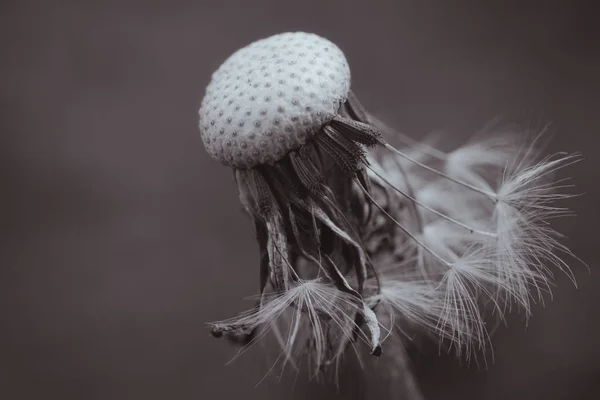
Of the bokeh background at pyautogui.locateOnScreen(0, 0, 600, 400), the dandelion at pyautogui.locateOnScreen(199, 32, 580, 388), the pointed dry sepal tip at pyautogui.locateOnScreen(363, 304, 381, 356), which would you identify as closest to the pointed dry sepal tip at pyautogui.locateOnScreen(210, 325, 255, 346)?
the dandelion at pyautogui.locateOnScreen(199, 32, 580, 388)

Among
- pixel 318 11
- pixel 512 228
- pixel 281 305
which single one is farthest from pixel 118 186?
pixel 512 228

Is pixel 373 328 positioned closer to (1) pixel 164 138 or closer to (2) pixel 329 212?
(2) pixel 329 212

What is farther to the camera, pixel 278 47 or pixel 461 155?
pixel 461 155

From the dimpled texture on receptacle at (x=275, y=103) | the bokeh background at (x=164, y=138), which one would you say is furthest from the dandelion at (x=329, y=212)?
the bokeh background at (x=164, y=138)

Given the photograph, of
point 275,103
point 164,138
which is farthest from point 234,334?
point 164,138

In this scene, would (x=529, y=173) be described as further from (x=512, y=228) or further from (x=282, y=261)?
(x=282, y=261)

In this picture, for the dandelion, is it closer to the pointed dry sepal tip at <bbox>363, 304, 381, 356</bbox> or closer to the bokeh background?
the pointed dry sepal tip at <bbox>363, 304, 381, 356</bbox>

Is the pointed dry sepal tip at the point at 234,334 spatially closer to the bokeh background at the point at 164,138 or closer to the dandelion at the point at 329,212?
the dandelion at the point at 329,212
